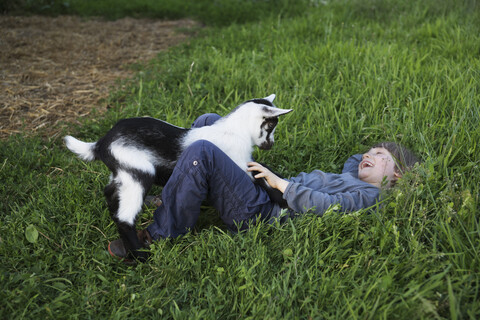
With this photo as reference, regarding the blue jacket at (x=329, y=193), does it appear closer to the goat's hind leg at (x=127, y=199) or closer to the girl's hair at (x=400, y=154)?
the girl's hair at (x=400, y=154)

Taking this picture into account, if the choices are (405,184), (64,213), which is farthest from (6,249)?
(405,184)

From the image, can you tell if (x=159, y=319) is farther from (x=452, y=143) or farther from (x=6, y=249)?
(x=452, y=143)

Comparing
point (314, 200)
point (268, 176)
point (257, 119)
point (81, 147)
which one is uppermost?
point (257, 119)

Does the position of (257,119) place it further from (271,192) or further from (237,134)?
(271,192)

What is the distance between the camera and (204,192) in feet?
8.86

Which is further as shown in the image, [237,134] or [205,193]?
[237,134]

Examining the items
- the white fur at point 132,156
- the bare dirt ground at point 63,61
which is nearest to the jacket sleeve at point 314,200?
the white fur at point 132,156

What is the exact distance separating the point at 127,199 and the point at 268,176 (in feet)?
3.14

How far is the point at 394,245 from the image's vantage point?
2.49 metres

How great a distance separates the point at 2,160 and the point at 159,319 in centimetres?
231

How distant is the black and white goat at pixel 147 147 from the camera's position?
100.0 inches

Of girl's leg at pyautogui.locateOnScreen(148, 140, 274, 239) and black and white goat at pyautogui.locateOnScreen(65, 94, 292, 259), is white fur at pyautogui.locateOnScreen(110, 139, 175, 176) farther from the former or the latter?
girl's leg at pyautogui.locateOnScreen(148, 140, 274, 239)

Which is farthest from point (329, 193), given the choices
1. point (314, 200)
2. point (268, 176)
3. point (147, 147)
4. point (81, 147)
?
point (81, 147)

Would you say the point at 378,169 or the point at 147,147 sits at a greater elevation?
the point at 147,147
